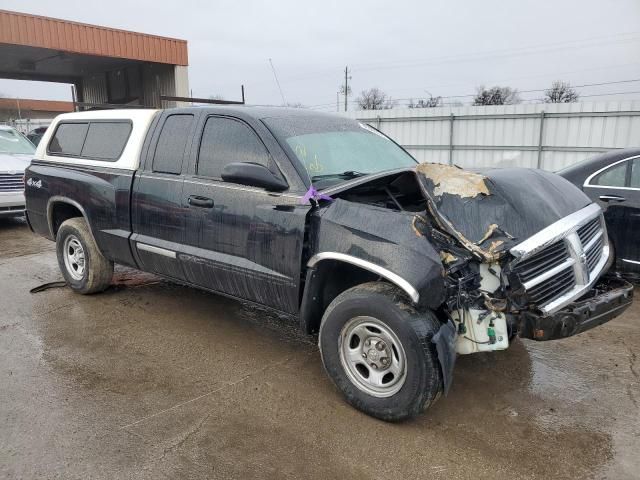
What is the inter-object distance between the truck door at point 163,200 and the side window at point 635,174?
4.48 metres

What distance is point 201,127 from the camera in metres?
4.17

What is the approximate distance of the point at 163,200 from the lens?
427 centimetres

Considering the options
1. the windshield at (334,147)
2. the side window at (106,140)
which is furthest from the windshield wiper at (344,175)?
the side window at (106,140)

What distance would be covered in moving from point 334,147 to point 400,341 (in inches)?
67.8

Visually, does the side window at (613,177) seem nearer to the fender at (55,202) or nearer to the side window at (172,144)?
the side window at (172,144)

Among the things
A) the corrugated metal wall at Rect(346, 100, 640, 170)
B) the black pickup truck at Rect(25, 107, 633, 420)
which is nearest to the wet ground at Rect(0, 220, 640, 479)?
the black pickup truck at Rect(25, 107, 633, 420)

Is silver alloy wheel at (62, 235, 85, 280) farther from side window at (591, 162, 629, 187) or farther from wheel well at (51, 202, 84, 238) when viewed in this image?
side window at (591, 162, 629, 187)

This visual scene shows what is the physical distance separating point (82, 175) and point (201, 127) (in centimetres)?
170

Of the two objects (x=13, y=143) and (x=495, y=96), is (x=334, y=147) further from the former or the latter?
(x=495, y=96)

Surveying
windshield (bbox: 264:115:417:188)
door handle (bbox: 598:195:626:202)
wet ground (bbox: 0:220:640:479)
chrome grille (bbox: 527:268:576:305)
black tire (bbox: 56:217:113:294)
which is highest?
windshield (bbox: 264:115:417:188)

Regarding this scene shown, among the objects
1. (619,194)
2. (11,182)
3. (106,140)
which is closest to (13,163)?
(11,182)

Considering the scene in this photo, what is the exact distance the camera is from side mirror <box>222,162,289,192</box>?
3418 millimetres

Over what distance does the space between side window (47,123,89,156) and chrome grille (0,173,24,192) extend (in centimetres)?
436

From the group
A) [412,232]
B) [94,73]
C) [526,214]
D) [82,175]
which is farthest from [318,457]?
[94,73]
